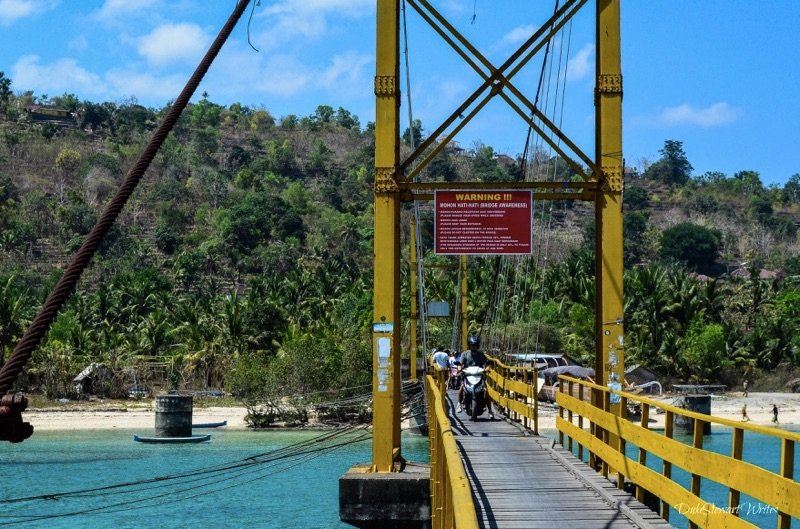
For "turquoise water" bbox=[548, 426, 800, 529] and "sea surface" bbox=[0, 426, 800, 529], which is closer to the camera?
"turquoise water" bbox=[548, 426, 800, 529]

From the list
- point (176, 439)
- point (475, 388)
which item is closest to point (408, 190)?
point (475, 388)

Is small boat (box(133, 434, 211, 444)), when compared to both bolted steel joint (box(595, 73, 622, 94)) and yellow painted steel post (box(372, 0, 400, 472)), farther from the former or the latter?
bolted steel joint (box(595, 73, 622, 94))

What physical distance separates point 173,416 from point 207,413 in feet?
32.0

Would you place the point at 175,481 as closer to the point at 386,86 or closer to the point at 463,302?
the point at 463,302

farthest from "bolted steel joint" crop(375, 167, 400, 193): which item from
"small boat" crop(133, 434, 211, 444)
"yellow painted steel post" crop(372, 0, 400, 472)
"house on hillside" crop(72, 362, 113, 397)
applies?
"house on hillside" crop(72, 362, 113, 397)

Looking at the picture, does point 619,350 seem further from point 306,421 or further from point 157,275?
point 157,275

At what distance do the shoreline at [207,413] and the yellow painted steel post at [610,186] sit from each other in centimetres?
4310

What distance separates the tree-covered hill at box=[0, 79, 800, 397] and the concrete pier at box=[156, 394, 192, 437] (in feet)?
21.4

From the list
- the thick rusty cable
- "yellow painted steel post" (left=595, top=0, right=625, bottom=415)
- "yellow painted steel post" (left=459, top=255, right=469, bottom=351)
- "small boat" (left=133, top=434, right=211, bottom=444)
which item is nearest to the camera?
the thick rusty cable

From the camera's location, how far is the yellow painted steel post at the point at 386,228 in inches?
591

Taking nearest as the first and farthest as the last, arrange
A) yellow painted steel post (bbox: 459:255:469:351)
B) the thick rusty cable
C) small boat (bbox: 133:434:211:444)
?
the thick rusty cable → yellow painted steel post (bbox: 459:255:469:351) → small boat (bbox: 133:434:211:444)

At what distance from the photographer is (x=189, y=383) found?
6862 cm

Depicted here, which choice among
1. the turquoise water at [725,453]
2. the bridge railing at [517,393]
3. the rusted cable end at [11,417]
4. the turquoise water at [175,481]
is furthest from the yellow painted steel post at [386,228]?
the turquoise water at [725,453]

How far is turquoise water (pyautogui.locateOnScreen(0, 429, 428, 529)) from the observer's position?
36406mm
